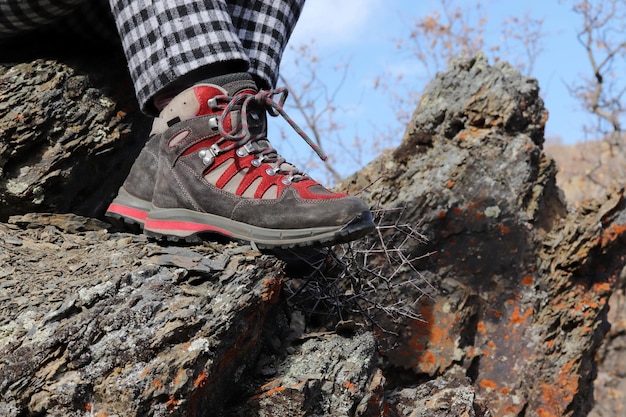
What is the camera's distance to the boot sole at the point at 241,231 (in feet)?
5.41

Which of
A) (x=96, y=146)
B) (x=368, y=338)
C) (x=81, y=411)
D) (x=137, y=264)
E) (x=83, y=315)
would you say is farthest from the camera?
(x=96, y=146)

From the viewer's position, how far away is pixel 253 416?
61.2 inches

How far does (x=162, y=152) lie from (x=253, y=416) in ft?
2.43

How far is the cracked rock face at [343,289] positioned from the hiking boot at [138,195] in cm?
5

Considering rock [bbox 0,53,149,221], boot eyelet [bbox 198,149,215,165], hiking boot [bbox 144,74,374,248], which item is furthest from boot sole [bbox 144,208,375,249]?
Answer: rock [bbox 0,53,149,221]

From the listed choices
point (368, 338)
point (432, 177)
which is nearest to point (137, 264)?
point (368, 338)

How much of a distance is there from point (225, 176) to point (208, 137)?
12 centimetres

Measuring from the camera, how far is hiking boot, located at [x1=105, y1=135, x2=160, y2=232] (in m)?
1.88

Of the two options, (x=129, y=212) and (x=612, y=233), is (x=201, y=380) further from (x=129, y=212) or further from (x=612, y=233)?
(x=612, y=233)

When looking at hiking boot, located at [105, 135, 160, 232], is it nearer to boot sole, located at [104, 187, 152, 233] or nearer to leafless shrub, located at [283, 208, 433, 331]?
boot sole, located at [104, 187, 152, 233]

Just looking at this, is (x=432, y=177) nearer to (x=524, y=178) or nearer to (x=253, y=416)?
(x=524, y=178)

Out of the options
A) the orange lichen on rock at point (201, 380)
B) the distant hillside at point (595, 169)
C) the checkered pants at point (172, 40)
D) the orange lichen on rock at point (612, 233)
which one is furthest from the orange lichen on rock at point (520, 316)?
the distant hillside at point (595, 169)

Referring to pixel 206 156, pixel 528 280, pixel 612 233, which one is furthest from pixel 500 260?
Result: pixel 206 156

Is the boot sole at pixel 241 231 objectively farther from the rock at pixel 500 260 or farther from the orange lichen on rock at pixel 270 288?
the rock at pixel 500 260
